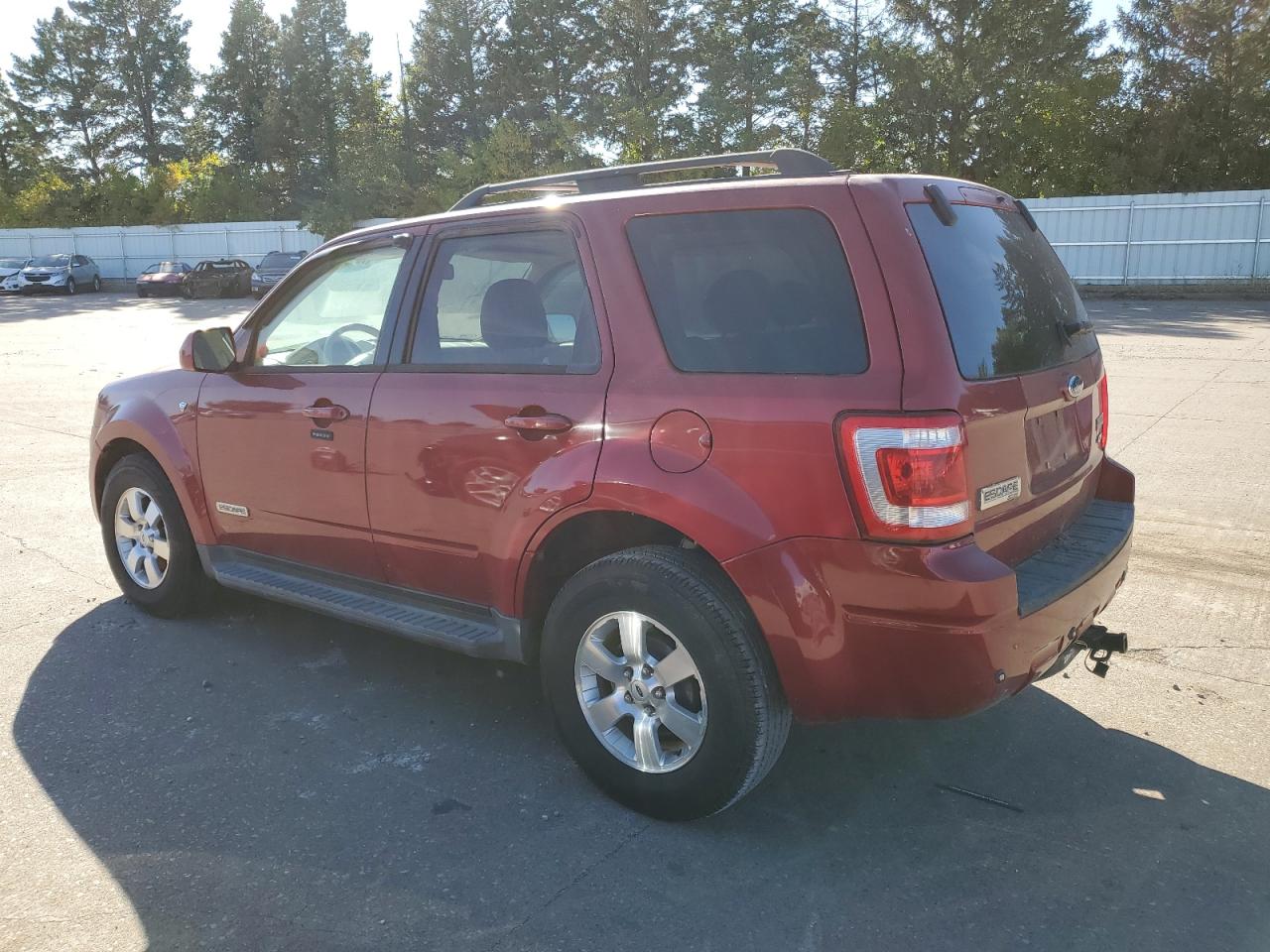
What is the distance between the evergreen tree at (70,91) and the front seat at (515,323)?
219 feet

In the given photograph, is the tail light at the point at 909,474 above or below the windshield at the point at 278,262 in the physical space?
below

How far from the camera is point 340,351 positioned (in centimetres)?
411

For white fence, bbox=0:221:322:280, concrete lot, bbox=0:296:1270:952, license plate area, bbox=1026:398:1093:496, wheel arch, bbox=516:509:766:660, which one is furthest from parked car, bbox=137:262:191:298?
license plate area, bbox=1026:398:1093:496

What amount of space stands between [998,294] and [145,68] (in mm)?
68082

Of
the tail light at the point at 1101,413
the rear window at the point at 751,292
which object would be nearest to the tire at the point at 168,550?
the rear window at the point at 751,292

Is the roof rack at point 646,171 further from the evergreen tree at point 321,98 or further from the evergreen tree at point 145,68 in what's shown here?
the evergreen tree at point 145,68

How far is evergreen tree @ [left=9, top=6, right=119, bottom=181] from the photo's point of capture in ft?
190

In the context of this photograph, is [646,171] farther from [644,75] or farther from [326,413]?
[644,75]

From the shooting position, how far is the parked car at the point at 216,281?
3438 cm

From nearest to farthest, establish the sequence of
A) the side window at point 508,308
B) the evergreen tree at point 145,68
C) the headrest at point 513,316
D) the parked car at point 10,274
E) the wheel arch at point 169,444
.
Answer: the side window at point 508,308 < the headrest at point 513,316 < the wheel arch at point 169,444 < the parked car at point 10,274 < the evergreen tree at point 145,68

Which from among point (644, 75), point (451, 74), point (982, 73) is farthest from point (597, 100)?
point (982, 73)

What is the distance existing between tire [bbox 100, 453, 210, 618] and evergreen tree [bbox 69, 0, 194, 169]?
6251cm

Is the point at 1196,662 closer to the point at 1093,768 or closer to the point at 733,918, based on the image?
the point at 1093,768

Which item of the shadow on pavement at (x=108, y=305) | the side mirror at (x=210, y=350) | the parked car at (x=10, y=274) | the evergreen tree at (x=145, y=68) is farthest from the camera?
the evergreen tree at (x=145, y=68)
